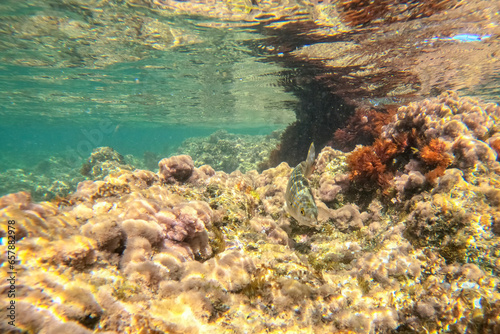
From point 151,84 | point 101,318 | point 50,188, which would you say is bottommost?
point 50,188

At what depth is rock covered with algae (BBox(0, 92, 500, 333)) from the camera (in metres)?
1.75

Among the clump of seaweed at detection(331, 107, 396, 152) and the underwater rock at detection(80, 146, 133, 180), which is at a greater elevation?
the clump of seaweed at detection(331, 107, 396, 152)

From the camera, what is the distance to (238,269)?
2.50 m

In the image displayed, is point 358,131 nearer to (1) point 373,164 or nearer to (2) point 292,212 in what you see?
(1) point 373,164

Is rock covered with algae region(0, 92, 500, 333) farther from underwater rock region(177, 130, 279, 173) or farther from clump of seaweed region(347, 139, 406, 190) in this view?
underwater rock region(177, 130, 279, 173)

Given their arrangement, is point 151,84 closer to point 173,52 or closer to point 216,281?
point 173,52

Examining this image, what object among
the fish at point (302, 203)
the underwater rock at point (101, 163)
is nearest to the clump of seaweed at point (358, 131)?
the fish at point (302, 203)

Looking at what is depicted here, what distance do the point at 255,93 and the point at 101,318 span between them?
844 inches

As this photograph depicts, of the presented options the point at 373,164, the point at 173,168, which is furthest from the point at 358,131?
the point at 173,168

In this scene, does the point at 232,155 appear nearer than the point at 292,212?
No

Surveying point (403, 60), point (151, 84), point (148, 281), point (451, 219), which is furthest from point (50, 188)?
point (403, 60)

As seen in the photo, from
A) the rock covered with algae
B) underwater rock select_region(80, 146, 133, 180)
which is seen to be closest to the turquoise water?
the rock covered with algae

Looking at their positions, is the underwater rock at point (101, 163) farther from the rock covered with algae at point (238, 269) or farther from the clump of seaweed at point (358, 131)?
the clump of seaweed at point (358, 131)

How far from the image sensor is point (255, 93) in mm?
21578
